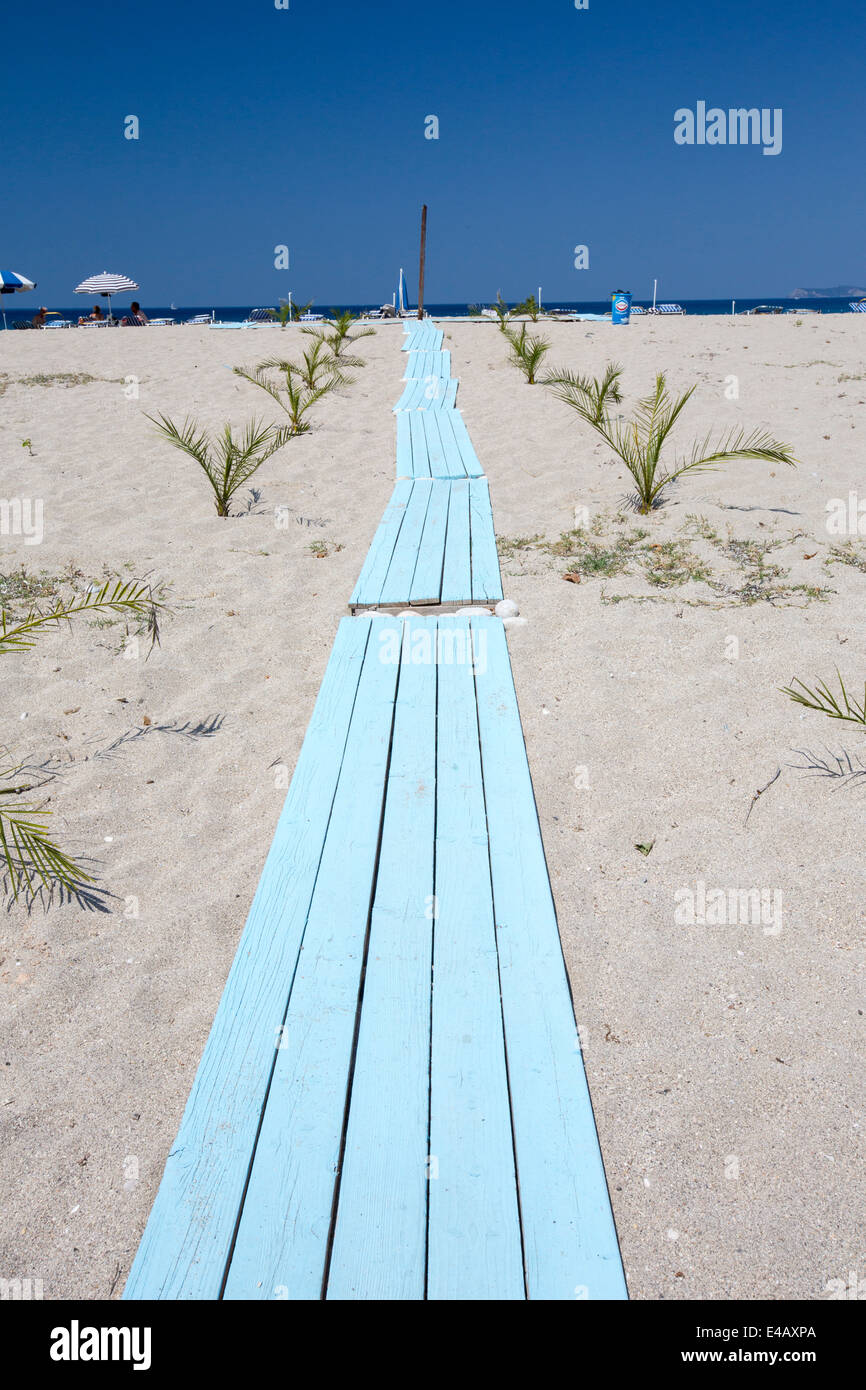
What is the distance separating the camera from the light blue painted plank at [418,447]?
5.12 m

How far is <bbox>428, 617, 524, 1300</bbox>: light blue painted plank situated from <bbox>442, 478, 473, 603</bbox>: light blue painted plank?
1290 millimetres

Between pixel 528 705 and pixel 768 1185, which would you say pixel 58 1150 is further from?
pixel 528 705

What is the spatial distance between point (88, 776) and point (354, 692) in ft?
2.65

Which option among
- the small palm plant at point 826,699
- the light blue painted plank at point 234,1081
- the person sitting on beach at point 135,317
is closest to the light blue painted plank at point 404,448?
the small palm plant at point 826,699

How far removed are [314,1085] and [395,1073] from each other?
135 mm

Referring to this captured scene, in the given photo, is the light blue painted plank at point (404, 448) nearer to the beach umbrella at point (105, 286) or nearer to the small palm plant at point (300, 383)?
the small palm plant at point (300, 383)

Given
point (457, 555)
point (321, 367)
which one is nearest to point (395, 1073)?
point (457, 555)

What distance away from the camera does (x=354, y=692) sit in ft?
8.61

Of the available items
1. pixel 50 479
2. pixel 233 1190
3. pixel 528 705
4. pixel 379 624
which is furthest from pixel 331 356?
pixel 233 1190

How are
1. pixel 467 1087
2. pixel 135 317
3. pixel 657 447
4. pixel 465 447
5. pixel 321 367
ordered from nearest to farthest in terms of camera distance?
pixel 467 1087 < pixel 657 447 < pixel 465 447 < pixel 321 367 < pixel 135 317

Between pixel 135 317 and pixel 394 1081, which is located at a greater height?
pixel 135 317

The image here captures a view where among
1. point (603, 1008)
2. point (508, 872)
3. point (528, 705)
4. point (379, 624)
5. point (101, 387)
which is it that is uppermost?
point (101, 387)

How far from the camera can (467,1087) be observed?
54.3 inches

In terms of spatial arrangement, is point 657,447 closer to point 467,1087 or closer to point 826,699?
point 826,699
